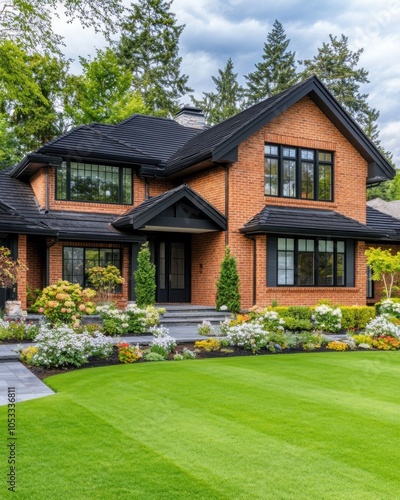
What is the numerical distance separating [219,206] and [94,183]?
4.54m

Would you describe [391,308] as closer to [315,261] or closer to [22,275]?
[315,261]

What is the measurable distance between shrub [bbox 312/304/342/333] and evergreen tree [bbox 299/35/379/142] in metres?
38.8

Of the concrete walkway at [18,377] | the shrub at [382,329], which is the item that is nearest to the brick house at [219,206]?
the shrub at [382,329]

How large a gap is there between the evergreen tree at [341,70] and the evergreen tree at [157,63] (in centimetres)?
1324

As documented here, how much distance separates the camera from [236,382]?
842 cm

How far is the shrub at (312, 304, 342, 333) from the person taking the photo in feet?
50.5

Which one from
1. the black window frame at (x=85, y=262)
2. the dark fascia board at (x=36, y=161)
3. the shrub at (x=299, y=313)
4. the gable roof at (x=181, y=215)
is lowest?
the shrub at (x=299, y=313)

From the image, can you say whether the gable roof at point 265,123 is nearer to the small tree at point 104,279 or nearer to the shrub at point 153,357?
the small tree at point 104,279

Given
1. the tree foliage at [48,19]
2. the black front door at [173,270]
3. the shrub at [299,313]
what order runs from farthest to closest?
the black front door at [173,270] < the shrub at [299,313] < the tree foliage at [48,19]

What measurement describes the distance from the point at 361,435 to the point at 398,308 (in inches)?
453

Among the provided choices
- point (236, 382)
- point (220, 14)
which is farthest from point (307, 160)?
point (236, 382)

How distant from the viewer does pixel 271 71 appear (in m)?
51.0

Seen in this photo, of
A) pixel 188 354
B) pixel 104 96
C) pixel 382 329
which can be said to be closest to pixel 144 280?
pixel 188 354

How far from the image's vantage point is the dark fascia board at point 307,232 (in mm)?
17672
